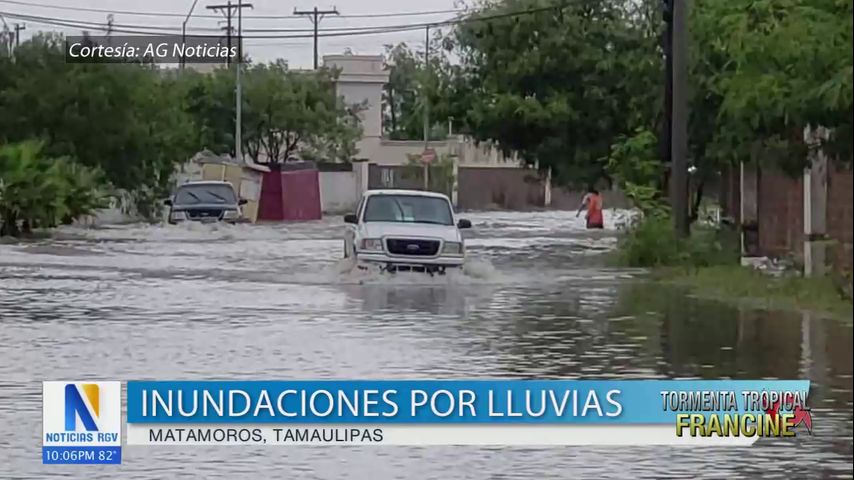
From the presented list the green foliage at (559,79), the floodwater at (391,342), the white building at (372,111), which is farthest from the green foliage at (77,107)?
the white building at (372,111)

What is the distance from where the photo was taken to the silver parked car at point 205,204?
50625 mm

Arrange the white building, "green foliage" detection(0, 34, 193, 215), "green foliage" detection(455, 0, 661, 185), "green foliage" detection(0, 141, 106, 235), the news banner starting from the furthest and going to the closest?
the white building, "green foliage" detection(0, 34, 193, 215), "green foliage" detection(0, 141, 106, 235), "green foliage" detection(455, 0, 661, 185), the news banner

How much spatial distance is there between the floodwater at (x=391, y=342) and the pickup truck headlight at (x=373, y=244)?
1.42ft

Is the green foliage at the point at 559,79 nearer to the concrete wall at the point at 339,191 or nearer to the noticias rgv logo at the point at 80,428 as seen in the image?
the noticias rgv logo at the point at 80,428

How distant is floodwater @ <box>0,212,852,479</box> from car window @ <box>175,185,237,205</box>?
57.8 feet

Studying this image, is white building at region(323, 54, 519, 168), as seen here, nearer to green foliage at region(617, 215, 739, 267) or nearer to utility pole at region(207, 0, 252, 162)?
utility pole at region(207, 0, 252, 162)

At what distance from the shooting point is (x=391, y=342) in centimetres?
1727

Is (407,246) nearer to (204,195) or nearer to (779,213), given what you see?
(779,213)

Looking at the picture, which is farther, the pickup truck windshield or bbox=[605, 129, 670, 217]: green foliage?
bbox=[605, 129, 670, 217]: green foliage

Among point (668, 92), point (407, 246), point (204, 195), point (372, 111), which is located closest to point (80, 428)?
point (407, 246)

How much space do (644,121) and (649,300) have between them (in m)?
16.1

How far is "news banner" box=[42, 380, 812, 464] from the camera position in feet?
29.8

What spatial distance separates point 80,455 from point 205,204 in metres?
40.8

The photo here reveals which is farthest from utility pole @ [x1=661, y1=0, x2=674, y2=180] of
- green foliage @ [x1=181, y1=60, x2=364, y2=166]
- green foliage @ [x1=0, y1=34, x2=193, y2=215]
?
green foliage @ [x1=181, y1=60, x2=364, y2=166]
